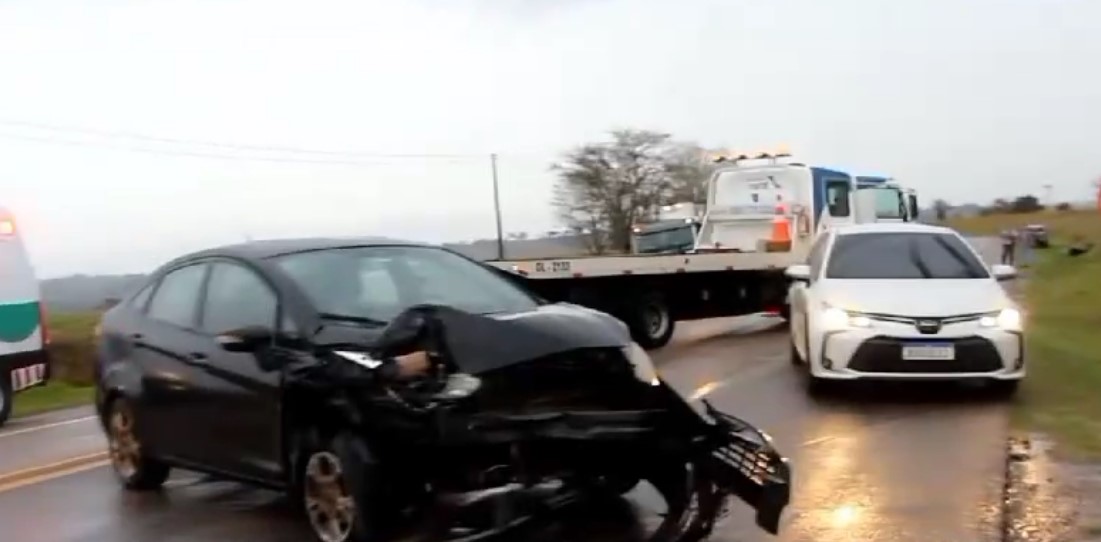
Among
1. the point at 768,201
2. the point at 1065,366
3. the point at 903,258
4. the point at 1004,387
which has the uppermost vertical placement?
the point at 768,201

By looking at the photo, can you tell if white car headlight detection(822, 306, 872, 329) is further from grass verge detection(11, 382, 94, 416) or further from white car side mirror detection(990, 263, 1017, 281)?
grass verge detection(11, 382, 94, 416)

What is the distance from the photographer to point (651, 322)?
18.3m

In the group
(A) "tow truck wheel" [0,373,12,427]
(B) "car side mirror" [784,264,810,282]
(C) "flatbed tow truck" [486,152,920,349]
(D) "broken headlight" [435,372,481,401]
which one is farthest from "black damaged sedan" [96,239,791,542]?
(A) "tow truck wheel" [0,373,12,427]

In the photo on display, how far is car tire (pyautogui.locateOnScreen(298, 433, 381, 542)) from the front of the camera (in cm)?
638

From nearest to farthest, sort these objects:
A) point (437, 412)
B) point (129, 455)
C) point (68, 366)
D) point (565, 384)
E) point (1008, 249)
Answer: point (437, 412), point (565, 384), point (129, 455), point (68, 366), point (1008, 249)

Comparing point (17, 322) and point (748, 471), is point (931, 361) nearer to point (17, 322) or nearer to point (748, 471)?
point (748, 471)

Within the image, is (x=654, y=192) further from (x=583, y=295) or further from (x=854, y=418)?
(x=854, y=418)

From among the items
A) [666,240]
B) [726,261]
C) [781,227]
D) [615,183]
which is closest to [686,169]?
[615,183]

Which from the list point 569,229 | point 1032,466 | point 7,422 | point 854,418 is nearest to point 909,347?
point 854,418

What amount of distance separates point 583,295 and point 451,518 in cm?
1151

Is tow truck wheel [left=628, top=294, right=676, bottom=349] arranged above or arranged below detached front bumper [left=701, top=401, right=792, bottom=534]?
below

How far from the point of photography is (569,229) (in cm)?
6794

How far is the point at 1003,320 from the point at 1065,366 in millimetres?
2857

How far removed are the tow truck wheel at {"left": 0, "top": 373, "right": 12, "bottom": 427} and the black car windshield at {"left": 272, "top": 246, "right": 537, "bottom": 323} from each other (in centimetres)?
807
